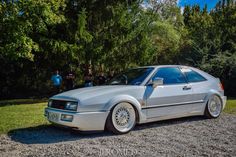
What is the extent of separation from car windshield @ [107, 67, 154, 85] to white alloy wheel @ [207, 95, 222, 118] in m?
1.91

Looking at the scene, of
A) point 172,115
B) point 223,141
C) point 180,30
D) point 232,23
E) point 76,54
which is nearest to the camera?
point 223,141

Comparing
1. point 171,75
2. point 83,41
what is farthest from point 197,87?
point 83,41

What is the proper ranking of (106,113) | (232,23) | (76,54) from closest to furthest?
(106,113) → (76,54) → (232,23)

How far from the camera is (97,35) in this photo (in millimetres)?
16500

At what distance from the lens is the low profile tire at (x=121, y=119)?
5.62 m

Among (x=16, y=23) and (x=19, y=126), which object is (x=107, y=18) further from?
Answer: (x=19, y=126)

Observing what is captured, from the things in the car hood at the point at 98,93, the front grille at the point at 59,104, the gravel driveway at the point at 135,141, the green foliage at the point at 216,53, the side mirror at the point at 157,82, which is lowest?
the gravel driveway at the point at 135,141

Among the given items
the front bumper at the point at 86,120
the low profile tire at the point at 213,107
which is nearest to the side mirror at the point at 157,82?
the front bumper at the point at 86,120

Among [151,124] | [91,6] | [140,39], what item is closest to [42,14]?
[91,6]

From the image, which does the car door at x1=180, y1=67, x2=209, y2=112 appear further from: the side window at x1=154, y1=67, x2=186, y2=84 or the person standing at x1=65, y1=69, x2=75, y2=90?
the person standing at x1=65, y1=69, x2=75, y2=90

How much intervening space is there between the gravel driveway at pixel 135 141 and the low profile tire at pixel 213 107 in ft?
1.70

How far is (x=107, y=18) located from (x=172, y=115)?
1163cm

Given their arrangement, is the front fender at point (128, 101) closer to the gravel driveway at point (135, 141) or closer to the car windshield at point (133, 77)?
the gravel driveway at point (135, 141)

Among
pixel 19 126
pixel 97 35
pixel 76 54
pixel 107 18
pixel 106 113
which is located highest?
pixel 107 18
